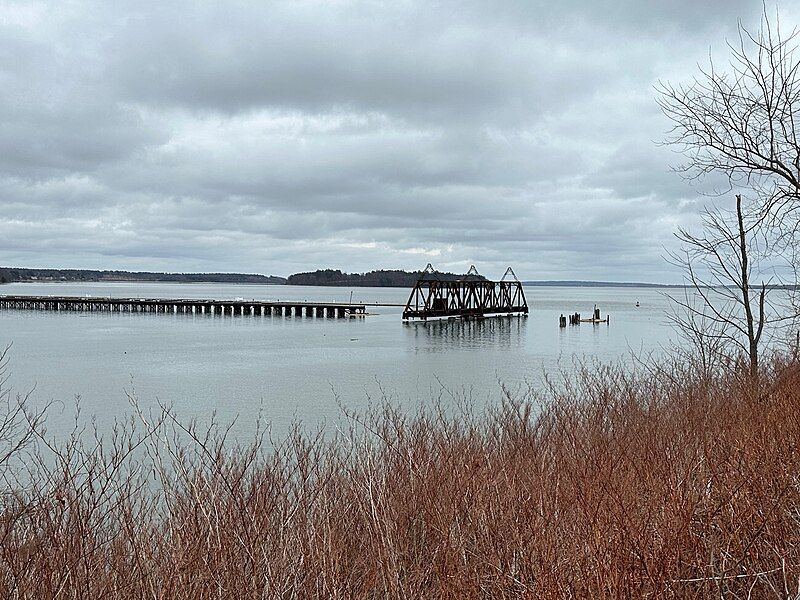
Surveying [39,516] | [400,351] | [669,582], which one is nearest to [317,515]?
[39,516]

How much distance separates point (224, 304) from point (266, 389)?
58.6 m

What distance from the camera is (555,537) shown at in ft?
19.9

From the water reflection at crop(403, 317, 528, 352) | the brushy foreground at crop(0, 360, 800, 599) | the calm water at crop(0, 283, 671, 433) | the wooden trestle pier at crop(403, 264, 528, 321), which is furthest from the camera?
the wooden trestle pier at crop(403, 264, 528, 321)

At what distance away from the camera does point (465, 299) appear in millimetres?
77938

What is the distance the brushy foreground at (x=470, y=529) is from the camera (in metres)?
5.48

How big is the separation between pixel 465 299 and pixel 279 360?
43080 mm

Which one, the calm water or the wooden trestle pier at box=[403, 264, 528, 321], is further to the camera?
the wooden trestle pier at box=[403, 264, 528, 321]

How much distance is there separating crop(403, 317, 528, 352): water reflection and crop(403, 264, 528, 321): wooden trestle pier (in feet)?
6.70

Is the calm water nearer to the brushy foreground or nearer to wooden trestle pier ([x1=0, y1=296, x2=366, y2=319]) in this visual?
the brushy foreground

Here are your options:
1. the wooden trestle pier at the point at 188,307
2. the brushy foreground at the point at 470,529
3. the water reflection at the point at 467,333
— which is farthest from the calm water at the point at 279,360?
the wooden trestle pier at the point at 188,307

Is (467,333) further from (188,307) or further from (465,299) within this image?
(188,307)

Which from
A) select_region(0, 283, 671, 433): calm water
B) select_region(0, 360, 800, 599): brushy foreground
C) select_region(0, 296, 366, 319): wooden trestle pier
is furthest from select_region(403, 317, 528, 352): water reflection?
select_region(0, 360, 800, 599): brushy foreground

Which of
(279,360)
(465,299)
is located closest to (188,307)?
(465,299)

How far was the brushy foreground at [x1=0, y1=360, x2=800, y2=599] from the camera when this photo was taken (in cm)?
548
